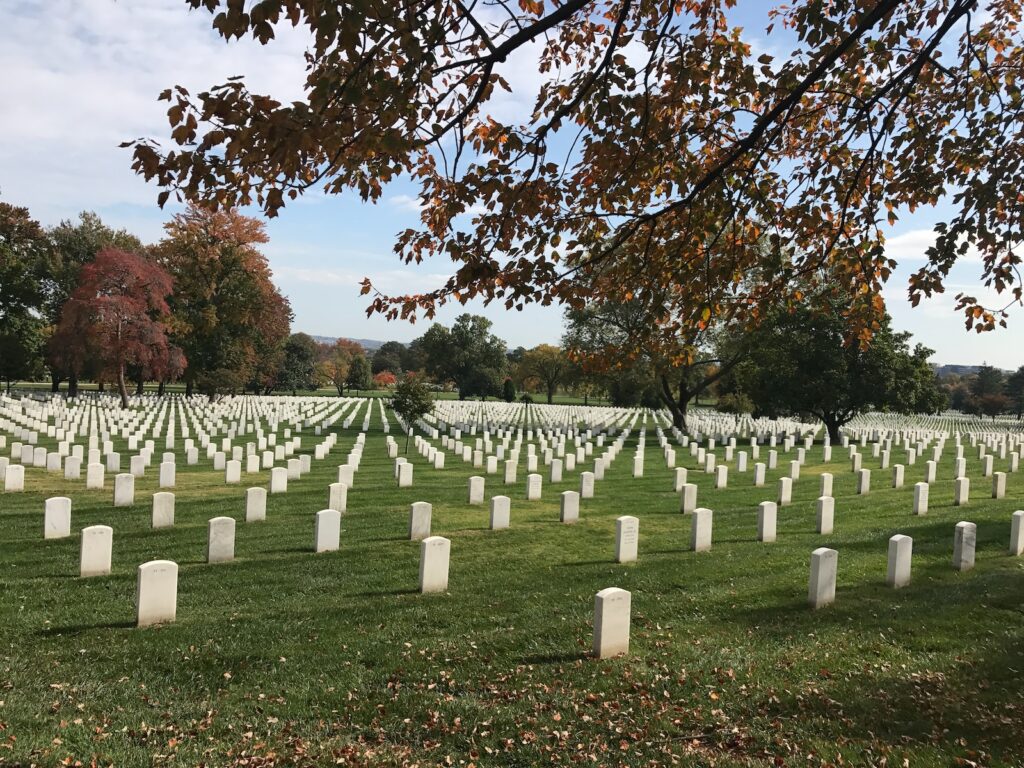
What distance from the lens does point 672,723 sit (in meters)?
5.05

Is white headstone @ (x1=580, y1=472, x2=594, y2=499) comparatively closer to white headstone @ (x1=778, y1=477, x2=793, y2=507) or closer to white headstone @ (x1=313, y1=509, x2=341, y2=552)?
white headstone @ (x1=778, y1=477, x2=793, y2=507)

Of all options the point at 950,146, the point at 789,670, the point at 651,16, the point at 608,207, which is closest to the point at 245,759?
the point at 789,670

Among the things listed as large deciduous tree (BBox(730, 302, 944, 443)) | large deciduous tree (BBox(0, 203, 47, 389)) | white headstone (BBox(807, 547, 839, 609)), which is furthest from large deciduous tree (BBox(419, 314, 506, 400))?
white headstone (BBox(807, 547, 839, 609))

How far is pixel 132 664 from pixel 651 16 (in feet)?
25.6

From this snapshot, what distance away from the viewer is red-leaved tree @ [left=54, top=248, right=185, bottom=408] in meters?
42.1

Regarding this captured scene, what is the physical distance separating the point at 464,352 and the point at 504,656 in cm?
8544

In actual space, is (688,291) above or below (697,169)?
below

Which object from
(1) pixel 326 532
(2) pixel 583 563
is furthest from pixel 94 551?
(2) pixel 583 563

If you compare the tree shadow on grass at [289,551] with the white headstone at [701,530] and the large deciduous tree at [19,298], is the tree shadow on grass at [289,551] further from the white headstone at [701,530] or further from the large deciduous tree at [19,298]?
the large deciduous tree at [19,298]

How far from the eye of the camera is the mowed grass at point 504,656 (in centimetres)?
470

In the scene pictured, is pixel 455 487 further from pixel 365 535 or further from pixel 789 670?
pixel 789 670

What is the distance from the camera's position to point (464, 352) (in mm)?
91375

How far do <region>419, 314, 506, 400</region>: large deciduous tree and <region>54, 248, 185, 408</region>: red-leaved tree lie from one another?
4802cm

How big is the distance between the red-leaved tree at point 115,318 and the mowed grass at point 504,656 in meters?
34.7
